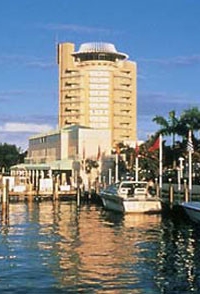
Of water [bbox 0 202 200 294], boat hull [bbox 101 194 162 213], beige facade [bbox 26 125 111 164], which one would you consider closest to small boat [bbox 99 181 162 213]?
boat hull [bbox 101 194 162 213]

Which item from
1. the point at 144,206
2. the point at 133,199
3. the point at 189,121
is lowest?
the point at 144,206

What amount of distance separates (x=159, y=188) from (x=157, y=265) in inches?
1966

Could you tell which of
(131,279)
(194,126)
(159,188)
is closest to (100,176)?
(194,126)

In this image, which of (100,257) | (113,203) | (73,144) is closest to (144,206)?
(113,203)

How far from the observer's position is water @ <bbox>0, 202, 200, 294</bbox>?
103 feet

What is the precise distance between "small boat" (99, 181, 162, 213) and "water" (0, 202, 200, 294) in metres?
7.97

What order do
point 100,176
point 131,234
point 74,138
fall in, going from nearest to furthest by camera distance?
point 131,234 → point 100,176 → point 74,138

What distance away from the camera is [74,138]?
161 meters

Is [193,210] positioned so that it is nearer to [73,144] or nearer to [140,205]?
[140,205]

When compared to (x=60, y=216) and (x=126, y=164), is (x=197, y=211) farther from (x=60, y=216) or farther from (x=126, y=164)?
(x=126, y=164)

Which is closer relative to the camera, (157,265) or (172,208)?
(157,265)

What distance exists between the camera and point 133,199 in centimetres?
7531

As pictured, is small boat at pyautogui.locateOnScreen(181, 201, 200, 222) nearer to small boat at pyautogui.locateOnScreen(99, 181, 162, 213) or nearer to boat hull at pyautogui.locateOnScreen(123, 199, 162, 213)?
boat hull at pyautogui.locateOnScreen(123, 199, 162, 213)

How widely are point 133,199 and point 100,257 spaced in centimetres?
3527
